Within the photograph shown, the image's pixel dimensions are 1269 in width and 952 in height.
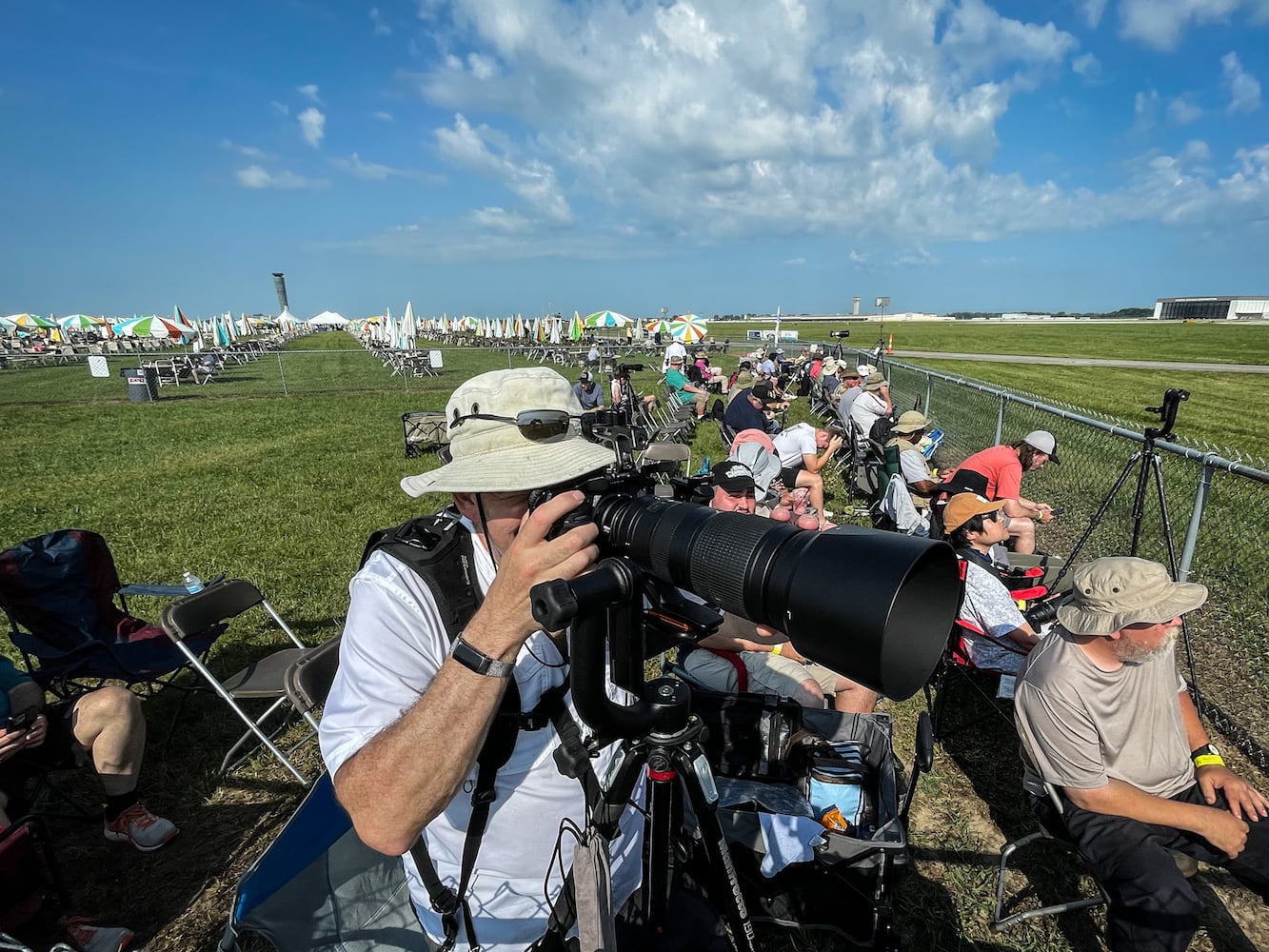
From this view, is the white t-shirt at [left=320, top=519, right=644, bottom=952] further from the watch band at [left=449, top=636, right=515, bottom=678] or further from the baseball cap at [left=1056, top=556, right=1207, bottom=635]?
the baseball cap at [left=1056, top=556, right=1207, bottom=635]

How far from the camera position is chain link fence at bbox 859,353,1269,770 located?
3.65m

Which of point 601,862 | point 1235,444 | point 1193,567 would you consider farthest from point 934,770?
point 1235,444

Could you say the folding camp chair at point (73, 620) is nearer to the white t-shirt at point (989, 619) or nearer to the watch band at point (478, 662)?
the watch band at point (478, 662)

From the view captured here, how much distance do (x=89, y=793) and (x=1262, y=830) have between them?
526 centimetres

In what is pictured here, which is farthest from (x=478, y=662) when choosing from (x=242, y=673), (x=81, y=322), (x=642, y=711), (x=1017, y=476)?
(x=81, y=322)

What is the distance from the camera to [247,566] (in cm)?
585

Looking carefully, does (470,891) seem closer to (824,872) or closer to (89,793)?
(824,872)

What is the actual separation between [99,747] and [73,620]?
944 mm

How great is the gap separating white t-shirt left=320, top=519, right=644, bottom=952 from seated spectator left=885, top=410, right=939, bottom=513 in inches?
215

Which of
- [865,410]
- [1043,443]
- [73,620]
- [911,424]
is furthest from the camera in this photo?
[865,410]

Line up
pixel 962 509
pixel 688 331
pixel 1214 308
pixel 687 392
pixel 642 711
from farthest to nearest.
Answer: pixel 1214 308, pixel 688 331, pixel 687 392, pixel 962 509, pixel 642 711

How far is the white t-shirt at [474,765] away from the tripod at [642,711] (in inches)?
6.8

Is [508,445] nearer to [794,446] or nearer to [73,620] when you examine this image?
[73,620]

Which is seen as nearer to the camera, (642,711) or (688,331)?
(642,711)
